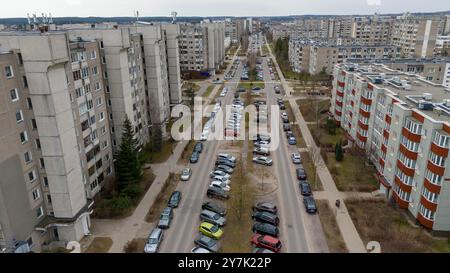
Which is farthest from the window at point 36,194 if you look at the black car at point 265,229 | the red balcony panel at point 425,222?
the red balcony panel at point 425,222

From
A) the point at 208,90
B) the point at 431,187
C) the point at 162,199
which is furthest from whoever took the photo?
the point at 208,90

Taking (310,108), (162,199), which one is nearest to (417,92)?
(310,108)

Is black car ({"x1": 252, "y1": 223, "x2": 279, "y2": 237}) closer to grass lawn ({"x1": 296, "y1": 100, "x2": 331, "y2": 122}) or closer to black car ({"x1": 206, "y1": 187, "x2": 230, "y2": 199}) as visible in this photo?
black car ({"x1": 206, "y1": 187, "x2": 230, "y2": 199})

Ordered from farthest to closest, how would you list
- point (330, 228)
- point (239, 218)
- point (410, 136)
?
point (239, 218), point (410, 136), point (330, 228)

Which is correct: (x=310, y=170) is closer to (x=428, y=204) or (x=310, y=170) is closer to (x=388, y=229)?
(x=388, y=229)

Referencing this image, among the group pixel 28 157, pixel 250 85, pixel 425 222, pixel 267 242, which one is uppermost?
pixel 28 157

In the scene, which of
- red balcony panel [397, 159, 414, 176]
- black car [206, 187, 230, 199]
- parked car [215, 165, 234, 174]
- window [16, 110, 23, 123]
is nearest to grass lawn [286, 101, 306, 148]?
parked car [215, 165, 234, 174]
